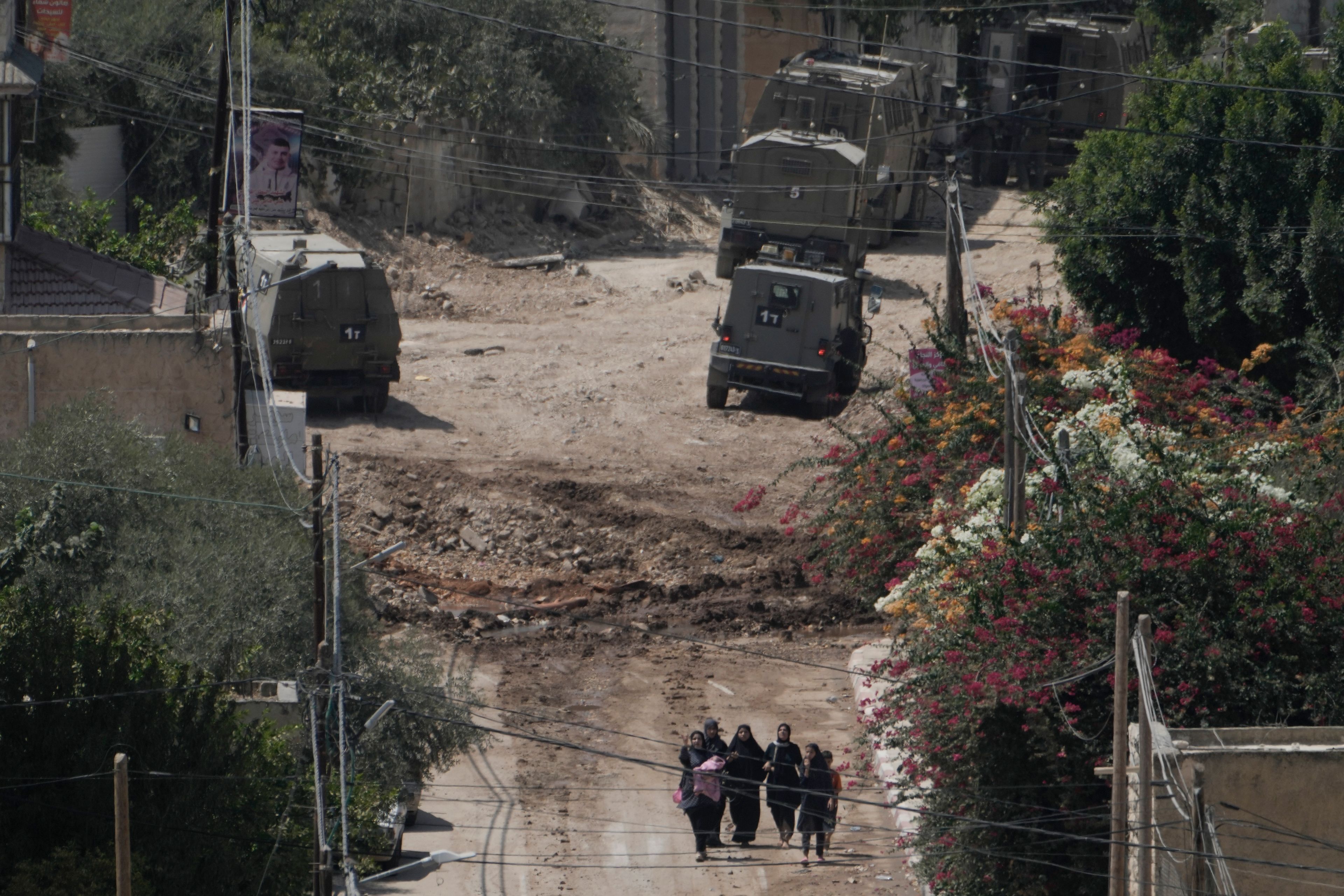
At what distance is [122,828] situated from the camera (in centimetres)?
873

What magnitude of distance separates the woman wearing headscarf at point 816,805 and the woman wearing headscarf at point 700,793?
2.24 feet

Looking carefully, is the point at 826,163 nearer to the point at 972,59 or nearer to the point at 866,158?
the point at 866,158

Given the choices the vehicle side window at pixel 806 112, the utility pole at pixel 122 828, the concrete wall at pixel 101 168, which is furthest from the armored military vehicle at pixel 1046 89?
the utility pole at pixel 122 828

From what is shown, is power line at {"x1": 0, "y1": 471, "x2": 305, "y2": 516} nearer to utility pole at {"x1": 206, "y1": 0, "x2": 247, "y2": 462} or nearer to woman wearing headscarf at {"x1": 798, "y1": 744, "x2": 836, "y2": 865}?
utility pole at {"x1": 206, "y1": 0, "x2": 247, "y2": 462}

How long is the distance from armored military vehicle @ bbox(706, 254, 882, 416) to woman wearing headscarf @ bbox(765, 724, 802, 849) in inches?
495

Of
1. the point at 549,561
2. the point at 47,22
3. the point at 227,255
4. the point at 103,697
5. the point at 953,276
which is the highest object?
the point at 47,22

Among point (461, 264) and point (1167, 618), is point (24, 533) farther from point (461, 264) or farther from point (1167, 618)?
point (461, 264)

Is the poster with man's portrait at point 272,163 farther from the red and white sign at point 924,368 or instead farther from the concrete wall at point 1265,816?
the concrete wall at point 1265,816

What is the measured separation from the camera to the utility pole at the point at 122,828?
869 cm

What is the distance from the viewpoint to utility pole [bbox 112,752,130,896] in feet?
28.5

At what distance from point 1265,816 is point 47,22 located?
22661 millimetres

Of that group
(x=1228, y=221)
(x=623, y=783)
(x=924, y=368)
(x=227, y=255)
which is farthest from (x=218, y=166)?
(x=1228, y=221)

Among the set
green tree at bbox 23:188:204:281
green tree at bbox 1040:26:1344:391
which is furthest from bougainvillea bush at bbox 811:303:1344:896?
green tree at bbox 23:188:204:281

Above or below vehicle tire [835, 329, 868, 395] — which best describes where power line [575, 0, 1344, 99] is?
above
